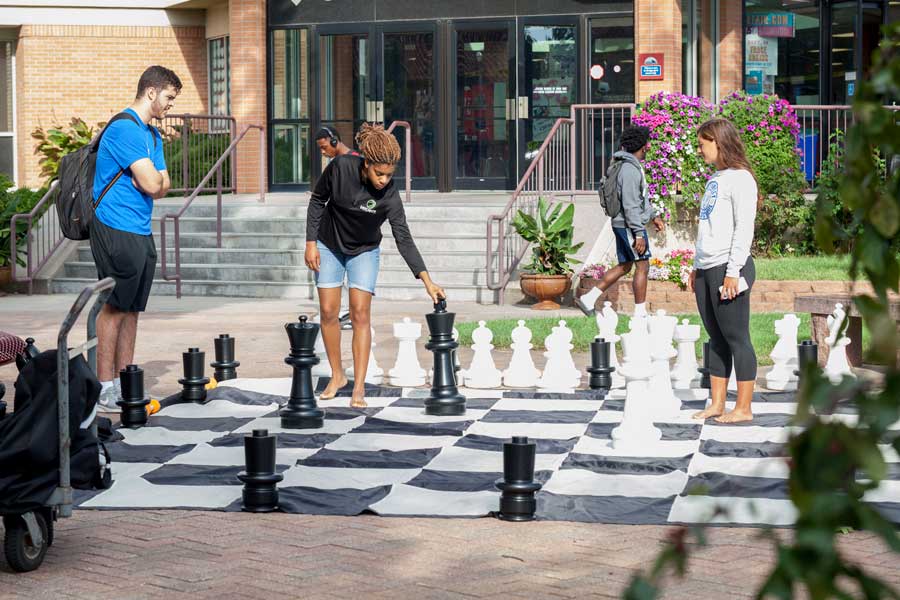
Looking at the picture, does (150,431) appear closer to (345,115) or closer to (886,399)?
(886,399)

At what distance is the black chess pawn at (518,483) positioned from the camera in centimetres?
547

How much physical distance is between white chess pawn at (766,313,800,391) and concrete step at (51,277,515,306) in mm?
6531

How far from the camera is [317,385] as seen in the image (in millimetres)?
9102

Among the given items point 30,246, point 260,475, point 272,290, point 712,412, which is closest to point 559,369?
point 712,412

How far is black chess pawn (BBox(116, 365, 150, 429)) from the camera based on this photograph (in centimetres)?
764

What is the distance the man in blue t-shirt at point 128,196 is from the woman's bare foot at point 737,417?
3.45 m

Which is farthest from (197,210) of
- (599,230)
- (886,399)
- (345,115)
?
(886,399)

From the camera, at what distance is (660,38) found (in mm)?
18891

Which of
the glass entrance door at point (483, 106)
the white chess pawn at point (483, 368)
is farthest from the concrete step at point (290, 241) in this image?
the white chess pawn at point (483, 368)

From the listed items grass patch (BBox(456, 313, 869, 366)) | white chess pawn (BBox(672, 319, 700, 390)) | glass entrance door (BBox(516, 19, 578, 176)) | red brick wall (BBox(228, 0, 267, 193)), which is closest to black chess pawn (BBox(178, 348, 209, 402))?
white chess pawn (BBox(672, 319, 700, 390))

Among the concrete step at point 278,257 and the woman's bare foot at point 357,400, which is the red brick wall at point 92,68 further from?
the woman's bare foot at point 357,400

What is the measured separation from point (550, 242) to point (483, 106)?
21.1ft

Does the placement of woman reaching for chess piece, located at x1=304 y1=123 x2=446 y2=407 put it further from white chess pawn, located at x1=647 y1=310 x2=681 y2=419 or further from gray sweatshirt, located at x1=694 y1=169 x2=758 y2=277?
gray sweatshirt, located at x1=694 y1=169 x2=758 y2=277

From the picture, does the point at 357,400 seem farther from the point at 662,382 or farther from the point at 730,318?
the point at 730,318
